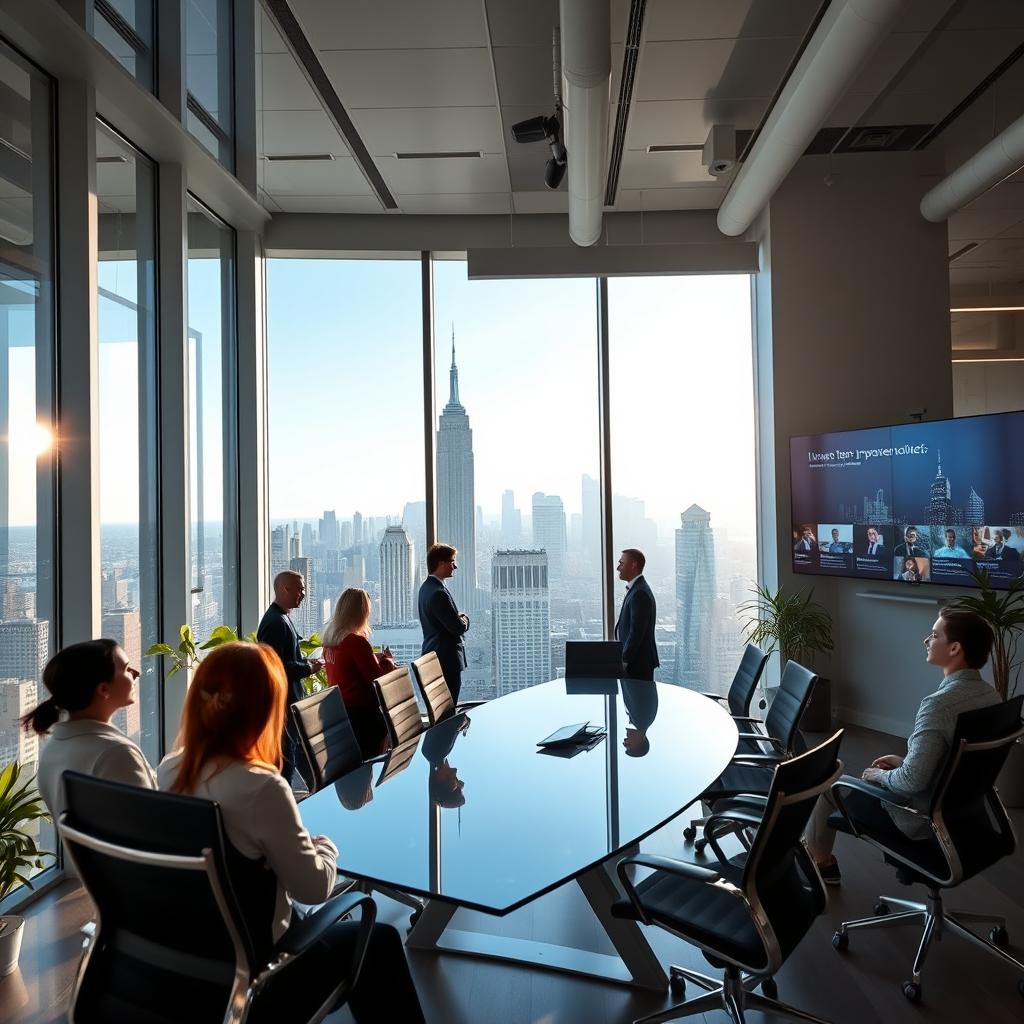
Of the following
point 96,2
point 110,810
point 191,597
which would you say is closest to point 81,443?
point 191,597

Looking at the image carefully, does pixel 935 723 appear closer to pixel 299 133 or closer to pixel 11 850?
pixel 11 850

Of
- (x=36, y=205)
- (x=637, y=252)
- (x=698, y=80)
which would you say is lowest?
(x=36, y=205)

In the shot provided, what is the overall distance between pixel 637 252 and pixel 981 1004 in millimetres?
6068

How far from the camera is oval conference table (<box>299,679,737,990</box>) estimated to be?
7.53ft

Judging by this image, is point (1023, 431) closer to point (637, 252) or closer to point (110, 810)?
point (637, 252)

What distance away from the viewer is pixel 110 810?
A: 1.85 m

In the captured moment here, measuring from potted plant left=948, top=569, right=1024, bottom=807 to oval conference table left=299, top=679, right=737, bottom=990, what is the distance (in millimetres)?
2122

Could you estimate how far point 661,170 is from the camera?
6.79m

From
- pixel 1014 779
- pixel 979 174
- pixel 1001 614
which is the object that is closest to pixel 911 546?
pixel 1001 614

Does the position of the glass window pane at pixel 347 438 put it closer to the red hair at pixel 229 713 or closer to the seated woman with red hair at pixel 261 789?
the seated woman with red hair at pixel 261 789

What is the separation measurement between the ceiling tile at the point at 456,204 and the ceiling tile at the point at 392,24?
7.55 feet

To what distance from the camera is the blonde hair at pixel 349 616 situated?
471 centimetres

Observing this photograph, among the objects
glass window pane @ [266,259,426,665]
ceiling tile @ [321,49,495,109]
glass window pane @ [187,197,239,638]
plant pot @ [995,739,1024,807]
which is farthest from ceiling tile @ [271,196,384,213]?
plant pot @ [995,739,1024,807]

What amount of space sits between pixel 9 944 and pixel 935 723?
3665 mm
